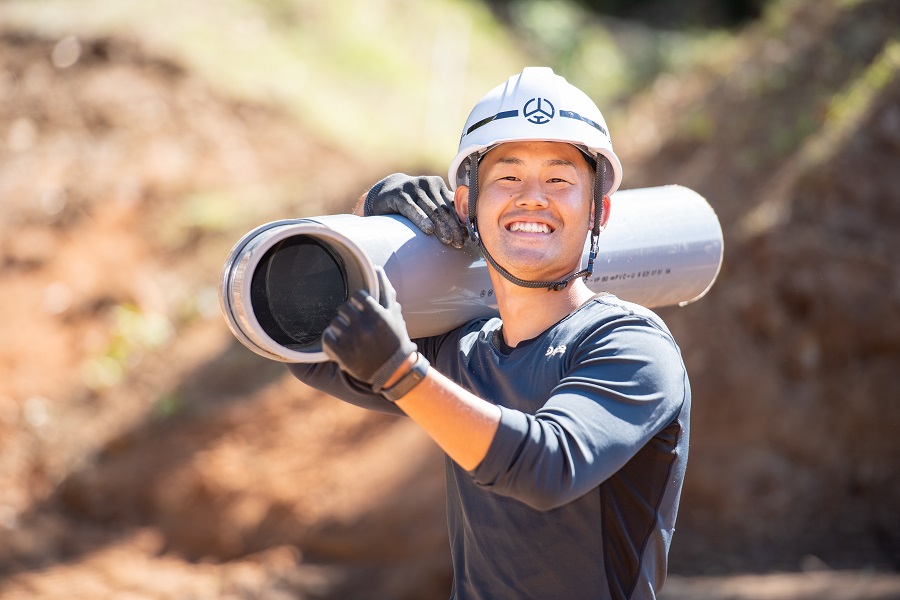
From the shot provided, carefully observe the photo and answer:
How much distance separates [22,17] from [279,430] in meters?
6.59

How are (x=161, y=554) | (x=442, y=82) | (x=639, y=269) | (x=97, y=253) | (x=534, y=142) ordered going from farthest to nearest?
(x=442, y=82)
(x=97, y=253)
(x=161, y=554)
(x=639, y=269)
(x=534, y=142)

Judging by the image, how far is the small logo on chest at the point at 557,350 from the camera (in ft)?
7.44

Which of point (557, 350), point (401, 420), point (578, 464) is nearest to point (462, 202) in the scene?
point (557, 350)

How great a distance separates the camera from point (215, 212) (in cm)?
899

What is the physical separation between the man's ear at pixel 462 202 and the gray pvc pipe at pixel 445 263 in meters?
0.09

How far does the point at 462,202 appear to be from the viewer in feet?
8.91

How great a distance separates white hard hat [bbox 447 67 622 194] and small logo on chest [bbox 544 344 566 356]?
0.48 metres

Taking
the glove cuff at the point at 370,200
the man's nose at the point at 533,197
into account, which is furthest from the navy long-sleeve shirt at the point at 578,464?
the glove cuff at the point at 370,200

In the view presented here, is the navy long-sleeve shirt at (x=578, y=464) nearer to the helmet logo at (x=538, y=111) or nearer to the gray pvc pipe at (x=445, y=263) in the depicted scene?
the gray pvc pipe at (x=445, y=263)

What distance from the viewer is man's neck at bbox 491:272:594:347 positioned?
7.99 feet

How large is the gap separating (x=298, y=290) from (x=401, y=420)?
15.3 ft

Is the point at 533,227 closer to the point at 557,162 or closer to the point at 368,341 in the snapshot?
the point at 557,162

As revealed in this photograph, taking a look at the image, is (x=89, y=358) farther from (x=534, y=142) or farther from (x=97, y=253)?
(x=534, y=142)

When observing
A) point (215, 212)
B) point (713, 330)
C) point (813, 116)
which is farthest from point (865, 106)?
point (215, 212)
